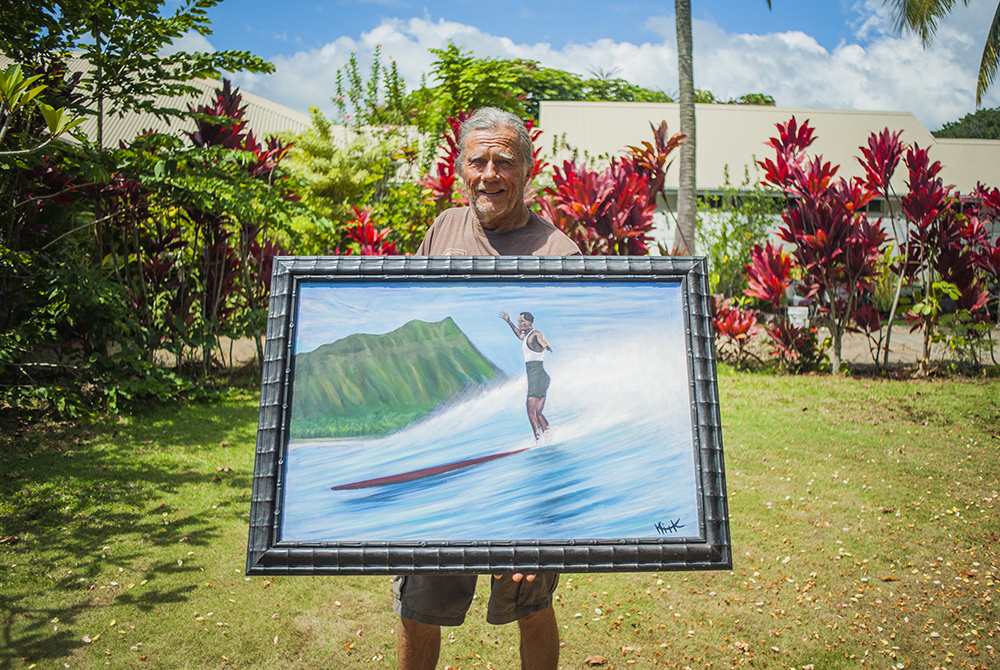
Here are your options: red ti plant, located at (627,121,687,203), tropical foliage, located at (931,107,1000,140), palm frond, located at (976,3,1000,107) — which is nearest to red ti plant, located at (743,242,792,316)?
red ti plant, located at (627,121,687,203)

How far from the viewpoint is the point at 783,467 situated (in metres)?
4.74

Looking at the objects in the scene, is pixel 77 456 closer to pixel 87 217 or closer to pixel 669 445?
pixel 87 217

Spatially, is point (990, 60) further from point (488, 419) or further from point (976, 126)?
point (976, 126)

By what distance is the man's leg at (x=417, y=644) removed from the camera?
200cm

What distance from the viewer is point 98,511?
3.70 metres

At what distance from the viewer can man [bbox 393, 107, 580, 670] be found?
1.92m

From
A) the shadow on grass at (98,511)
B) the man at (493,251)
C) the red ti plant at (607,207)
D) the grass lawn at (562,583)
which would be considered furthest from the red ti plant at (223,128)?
the man at (493,251)

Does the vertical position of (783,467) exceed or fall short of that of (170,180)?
it falls short

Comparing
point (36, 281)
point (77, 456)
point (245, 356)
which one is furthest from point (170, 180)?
point (245, 356)

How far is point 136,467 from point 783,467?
4.83 metres

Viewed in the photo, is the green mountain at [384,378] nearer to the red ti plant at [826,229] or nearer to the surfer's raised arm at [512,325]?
the surfer's raised arm at [512,325]
